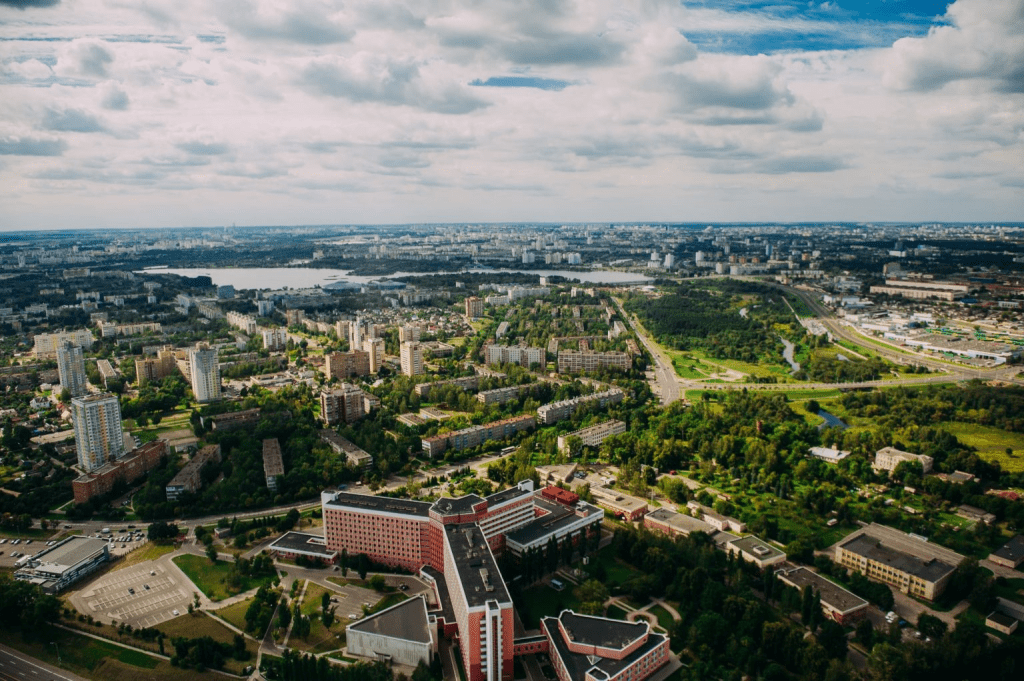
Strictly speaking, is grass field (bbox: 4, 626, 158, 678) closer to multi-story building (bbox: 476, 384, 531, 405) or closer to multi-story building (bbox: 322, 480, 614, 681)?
multi-story building (bbox: 322, 480, 614, 681)

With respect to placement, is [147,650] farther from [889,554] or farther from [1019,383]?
[1019,383]

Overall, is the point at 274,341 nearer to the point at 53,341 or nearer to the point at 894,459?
the point at 53,341

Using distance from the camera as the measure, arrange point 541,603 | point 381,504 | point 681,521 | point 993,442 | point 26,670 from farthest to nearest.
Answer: point 993,442
point 681,521
point 381,504
point 541,603
point 26,670

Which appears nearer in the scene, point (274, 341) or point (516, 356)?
point (516, 356)

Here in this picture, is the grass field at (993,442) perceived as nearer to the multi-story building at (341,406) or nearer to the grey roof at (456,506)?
the grey roof at (456,506)

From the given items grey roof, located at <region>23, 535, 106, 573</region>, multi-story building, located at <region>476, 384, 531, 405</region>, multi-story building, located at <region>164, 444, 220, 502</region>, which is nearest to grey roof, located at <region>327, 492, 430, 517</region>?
grey roof, located at <region>23, 535, 106, 573</region>

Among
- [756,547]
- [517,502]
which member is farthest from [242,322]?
[756,547]

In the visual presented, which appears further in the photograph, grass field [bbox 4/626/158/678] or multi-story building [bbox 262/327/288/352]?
multi-story building [bbox 262/327/288/352]
